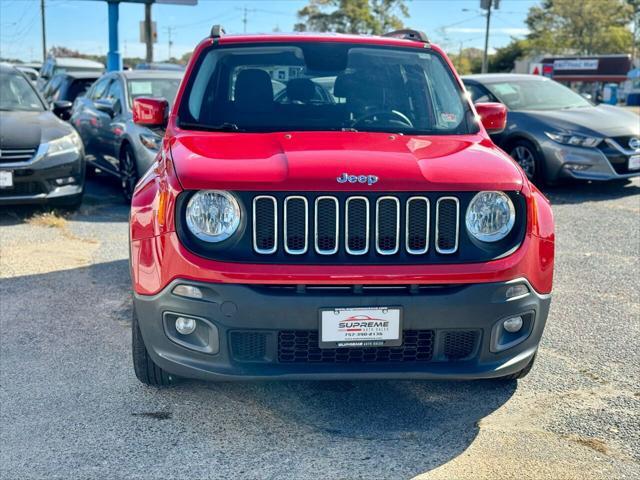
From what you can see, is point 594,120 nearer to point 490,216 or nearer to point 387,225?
point 490,216

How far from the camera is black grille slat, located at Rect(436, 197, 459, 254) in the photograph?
3254 millimetres

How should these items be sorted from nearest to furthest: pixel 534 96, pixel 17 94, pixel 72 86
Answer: pixel 17 94 → pixel 534 96 → pixel 72 86

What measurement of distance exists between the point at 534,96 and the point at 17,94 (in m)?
6.57

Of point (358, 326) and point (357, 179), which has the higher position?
point (357, 179)

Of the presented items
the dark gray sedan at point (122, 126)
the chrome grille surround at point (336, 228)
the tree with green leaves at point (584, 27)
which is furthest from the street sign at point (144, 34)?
the tree with green leaves at point (584, 27)

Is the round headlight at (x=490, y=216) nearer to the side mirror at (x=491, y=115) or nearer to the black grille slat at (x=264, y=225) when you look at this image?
the black grille slat at (x=264, y=225)

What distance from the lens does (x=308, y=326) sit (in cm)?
311

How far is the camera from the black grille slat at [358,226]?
3.21 m

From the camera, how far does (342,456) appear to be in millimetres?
3174

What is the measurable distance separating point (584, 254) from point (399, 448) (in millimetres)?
4062

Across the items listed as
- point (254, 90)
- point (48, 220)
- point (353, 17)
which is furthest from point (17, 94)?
point (353, 17)

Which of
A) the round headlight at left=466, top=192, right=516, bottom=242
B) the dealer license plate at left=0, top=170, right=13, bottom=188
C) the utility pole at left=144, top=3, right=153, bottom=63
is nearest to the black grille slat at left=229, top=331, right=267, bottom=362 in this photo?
the round headlight at left=466, top=192, right=516, bottom=242

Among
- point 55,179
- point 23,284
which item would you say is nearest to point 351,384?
point 23,284

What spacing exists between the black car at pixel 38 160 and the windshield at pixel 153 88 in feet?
3.83
